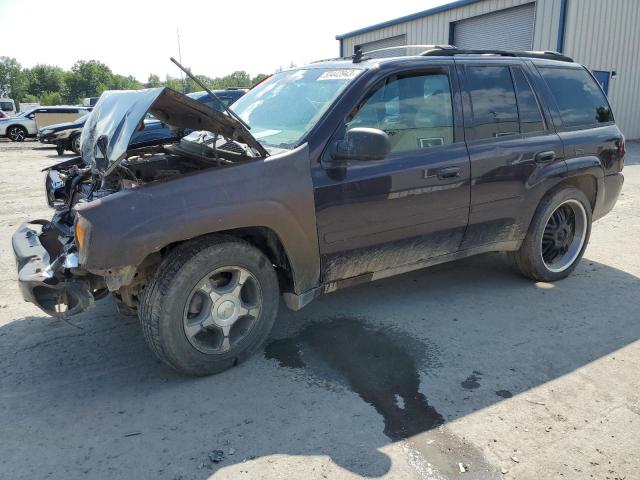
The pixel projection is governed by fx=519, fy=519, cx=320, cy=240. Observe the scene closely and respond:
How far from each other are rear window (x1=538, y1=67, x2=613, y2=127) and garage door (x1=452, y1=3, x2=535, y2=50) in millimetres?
11845

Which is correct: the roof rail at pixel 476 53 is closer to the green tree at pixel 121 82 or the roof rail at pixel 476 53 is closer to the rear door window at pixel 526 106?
the rear door window at pixel 526 106

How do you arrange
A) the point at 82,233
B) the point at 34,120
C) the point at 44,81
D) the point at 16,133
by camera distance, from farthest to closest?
1. the point at 44,81
2. the point at 34,120
3. the point at 16,133
4. the point at 82,233

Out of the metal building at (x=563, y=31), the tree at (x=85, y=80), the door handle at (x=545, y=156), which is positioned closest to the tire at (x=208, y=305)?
the door handle at (x=545, y=156)

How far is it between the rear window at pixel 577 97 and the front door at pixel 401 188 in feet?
4.07

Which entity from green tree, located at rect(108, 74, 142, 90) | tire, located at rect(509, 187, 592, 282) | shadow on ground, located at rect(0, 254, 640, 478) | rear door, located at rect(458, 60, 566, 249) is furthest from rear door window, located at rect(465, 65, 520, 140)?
green tree, located at rect(108, 74, 142, 90)

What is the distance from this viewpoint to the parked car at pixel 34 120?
71.9 feet

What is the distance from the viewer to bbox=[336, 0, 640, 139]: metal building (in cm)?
1492

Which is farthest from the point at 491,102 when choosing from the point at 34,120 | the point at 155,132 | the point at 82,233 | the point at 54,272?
the point at 34,120

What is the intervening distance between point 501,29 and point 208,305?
15.9 m

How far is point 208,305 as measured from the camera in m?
3.12

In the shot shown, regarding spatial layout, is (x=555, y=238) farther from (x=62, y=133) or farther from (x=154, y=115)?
(x=62, y=133)

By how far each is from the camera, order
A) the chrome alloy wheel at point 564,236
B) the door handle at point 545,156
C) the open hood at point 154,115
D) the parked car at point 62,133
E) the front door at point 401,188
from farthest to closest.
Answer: the parked car at point 62,133
the chrome alloy wheel at point 564,236
the door handle at point 545,156
the front door at point 401,188
the open hood at point 154,115

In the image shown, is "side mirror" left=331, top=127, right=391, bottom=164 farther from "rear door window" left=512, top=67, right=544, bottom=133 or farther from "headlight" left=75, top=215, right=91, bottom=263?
"rear door window" left=512, top=67, right=544, bottom=133

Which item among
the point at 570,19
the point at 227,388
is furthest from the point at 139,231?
the point at 570,19
